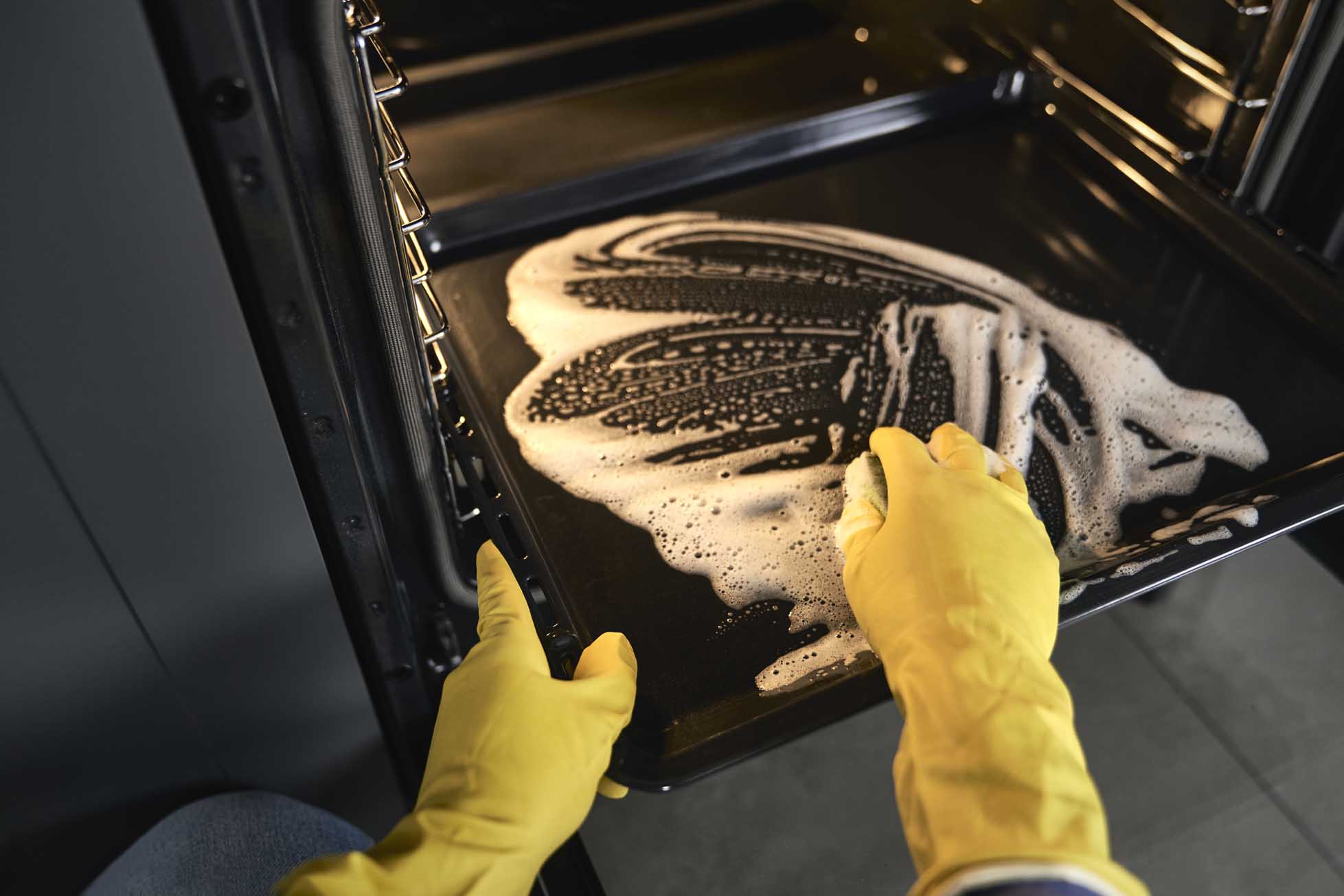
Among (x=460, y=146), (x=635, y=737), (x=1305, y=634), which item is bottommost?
(x=1305, y=634)

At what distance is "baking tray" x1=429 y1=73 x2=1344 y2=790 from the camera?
3.14 feet

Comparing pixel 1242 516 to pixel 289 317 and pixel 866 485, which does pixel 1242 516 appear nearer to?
pixel 866 485

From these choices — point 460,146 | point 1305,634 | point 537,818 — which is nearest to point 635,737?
point 537,818

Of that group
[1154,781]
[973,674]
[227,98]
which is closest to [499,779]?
[973,674]

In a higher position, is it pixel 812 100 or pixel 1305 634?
pixel 812 100

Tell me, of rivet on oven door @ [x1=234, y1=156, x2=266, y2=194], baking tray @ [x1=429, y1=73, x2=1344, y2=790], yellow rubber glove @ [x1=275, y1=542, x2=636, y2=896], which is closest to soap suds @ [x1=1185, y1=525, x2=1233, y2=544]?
baking tray @ [x1=429, y1=73, x2=1344, y2=790]

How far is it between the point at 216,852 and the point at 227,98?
767 millimetres

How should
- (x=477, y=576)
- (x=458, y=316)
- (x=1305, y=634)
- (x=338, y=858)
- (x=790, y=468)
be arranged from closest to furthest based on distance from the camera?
(x=338, y=858) < (x=477, y=576) < (x=790, y=468) < (x=458, y=316) < (x=1305, y=634)

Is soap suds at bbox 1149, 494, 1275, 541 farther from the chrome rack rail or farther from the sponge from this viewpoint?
the chrome rack rail

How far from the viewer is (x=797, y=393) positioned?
4.01 feet

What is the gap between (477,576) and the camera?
3.27ft

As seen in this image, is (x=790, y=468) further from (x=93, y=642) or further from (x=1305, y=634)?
(x=1305, y=634)

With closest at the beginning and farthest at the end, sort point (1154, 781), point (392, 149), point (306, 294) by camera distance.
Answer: point (306, 294)
point (392, 149)
point (1154, 781)

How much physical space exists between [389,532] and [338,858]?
0.32m
